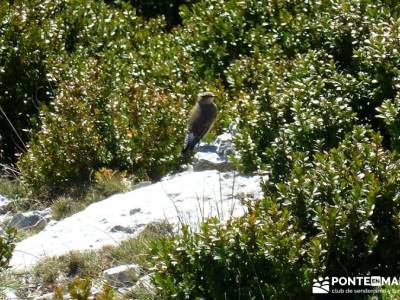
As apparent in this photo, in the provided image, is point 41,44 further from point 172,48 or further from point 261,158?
point 261,158

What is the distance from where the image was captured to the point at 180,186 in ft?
31.3

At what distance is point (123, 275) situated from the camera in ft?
25.9

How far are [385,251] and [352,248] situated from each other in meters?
0.31

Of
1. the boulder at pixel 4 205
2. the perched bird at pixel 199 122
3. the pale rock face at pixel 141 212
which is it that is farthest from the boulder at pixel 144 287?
the boulder at pixel 4 205

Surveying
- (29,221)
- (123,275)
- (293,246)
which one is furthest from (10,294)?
(293,246)

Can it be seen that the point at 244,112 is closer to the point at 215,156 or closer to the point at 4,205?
the point at 215,156

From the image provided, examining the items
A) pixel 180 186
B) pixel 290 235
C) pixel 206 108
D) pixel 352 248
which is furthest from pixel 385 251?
pixel 206 108

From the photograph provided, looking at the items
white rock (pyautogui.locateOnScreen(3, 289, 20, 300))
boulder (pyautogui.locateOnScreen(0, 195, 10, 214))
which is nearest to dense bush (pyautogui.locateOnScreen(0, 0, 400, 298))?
boulder (pyautogui.locateOnScreen(0, 195, 10, 214))

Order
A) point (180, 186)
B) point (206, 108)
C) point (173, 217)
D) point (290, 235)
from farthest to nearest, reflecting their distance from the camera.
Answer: point (206, 108) < point (180, 186) < point (173, 217) < point (290, 235)

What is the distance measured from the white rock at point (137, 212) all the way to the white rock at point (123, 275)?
64 centimetres

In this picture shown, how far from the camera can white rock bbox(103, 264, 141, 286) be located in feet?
25.7

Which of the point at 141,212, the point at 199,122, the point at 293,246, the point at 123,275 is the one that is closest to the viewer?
the point at 293,246

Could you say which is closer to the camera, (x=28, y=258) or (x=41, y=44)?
(x=28, y=258)

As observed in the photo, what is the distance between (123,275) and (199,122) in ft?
10.7
